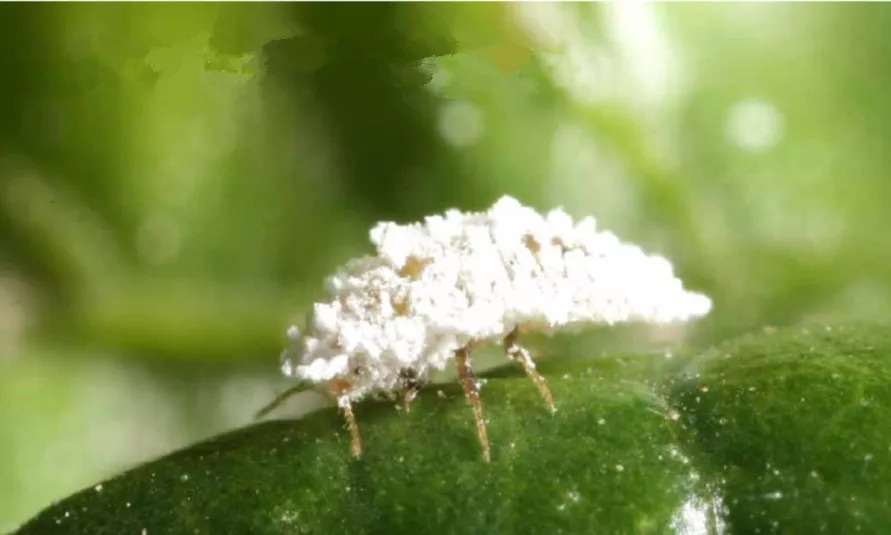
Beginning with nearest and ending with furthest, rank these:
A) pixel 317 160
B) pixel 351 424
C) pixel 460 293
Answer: pixel 351 424, pixel 460 293, pixel 317 160

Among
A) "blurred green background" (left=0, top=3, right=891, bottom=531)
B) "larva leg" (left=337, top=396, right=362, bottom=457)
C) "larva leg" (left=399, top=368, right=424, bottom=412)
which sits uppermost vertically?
"blurred green background" (left=0, top=3, right=891, bottom=531)

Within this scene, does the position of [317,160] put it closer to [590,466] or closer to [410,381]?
[410,381]

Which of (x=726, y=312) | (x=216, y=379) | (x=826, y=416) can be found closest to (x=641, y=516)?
(x=826, y=416)

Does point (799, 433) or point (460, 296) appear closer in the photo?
point (799, 433)

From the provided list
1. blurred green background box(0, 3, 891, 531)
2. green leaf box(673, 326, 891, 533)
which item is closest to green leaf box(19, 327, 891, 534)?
green leaf box(673, 326, 891, 533)

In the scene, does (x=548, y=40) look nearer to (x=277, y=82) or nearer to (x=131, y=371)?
(x=277, y=82)

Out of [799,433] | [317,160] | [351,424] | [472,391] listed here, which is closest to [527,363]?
[472,391]

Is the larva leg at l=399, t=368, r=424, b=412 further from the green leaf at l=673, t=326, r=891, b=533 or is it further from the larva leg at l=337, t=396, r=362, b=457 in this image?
the green leaf at l=673, t=326, r=891, b=533

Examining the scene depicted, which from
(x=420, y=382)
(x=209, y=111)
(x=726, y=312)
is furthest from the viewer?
(x=209, y=111)
